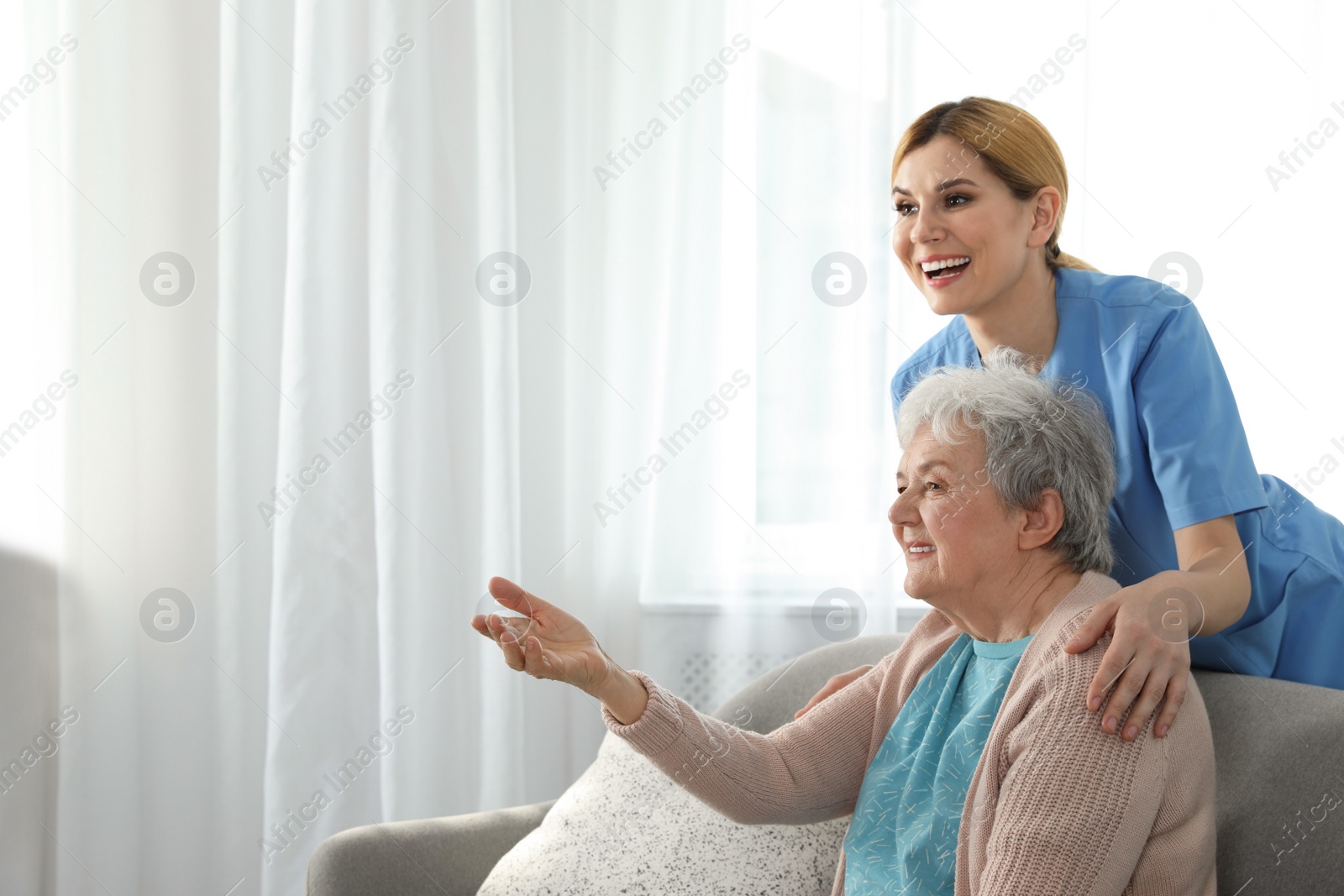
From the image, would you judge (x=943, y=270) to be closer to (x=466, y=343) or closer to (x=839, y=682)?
(x=839, y=682)

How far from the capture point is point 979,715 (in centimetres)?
120

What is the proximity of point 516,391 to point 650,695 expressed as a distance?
1.33 meters

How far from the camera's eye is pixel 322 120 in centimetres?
241

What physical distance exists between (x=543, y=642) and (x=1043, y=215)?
2.94 feet

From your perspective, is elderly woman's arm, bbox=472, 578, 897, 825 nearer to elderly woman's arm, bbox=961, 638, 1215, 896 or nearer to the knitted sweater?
the knitted sweater

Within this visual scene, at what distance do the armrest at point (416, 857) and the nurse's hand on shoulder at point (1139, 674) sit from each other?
104 centimetres

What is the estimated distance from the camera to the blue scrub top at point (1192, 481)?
1254mm

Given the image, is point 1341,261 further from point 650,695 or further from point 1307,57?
point 650,695

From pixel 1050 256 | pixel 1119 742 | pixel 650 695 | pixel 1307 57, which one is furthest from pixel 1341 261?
pixel 650 695

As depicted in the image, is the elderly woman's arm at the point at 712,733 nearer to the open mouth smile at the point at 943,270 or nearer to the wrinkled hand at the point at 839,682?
the wrinkled hand at the point at 839,682
